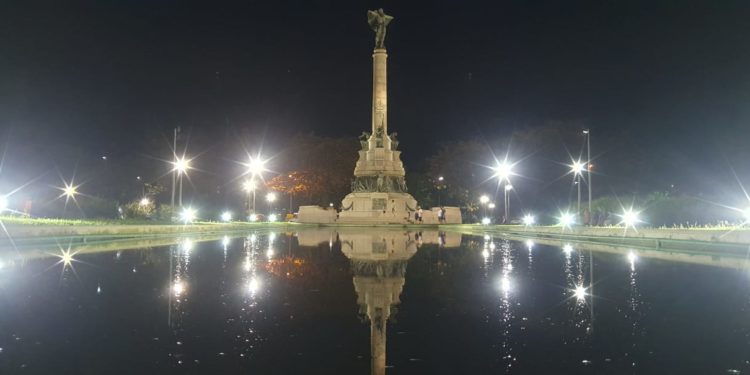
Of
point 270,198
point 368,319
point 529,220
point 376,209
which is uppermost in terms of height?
point 270,198

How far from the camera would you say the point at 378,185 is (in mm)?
56812

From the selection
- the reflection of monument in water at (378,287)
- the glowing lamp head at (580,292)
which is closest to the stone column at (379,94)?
the reflection of monument in water at (378,287)

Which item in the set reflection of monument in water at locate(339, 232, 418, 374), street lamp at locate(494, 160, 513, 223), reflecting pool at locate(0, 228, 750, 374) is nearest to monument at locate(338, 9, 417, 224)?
street lamp at locate(494, 160, 513, 223)

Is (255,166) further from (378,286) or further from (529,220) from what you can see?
(378,286)

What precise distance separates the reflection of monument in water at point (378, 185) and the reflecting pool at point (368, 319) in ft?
132

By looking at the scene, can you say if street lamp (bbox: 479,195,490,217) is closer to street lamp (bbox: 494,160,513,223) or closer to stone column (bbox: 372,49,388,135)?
street lamp (bbox: 494,160,513,223)

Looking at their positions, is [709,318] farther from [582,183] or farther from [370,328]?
[582,183]

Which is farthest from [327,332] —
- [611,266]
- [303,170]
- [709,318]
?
[303,170]

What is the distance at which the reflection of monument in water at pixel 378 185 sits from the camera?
55.2 meters

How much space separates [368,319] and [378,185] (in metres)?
48.9

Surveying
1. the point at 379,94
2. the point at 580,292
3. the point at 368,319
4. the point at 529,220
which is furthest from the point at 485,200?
the point at 368,319

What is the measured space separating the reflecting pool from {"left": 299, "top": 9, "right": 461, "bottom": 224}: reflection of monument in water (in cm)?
4022

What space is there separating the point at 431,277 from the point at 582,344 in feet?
20.5

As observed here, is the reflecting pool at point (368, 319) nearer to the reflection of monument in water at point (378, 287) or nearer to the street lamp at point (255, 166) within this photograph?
the reflection of monument in water at point (378, 287)
